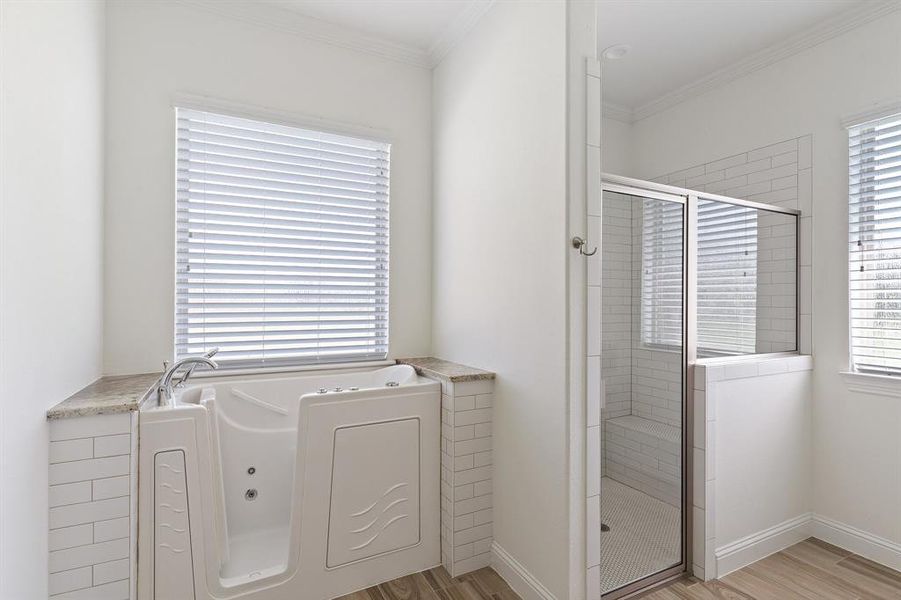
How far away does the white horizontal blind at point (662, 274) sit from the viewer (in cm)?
210

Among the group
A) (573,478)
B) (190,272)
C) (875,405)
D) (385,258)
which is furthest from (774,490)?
(190,272)

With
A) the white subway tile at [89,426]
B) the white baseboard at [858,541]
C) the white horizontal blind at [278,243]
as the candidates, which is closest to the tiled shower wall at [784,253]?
the white baseboard at [858,541]

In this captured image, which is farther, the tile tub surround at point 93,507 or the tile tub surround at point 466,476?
the tile tub surround at point 466,476

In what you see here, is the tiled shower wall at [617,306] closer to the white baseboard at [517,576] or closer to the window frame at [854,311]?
the white baseboard at [517,576]

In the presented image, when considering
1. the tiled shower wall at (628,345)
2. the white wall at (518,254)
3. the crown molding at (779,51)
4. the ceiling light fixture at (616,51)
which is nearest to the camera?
the white wall at (518,254)

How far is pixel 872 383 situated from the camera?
88.1 inches

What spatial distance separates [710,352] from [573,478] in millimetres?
1108

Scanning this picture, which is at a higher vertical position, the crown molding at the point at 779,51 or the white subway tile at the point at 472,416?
the crown molding at the point at 779,51

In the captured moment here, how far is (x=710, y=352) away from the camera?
2.26m

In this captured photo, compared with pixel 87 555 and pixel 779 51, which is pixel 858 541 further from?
pixel 87 555

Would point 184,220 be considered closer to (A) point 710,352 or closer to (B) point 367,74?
(B) point 367,74

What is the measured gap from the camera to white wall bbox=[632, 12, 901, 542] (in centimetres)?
218

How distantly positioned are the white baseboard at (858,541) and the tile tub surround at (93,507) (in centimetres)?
323

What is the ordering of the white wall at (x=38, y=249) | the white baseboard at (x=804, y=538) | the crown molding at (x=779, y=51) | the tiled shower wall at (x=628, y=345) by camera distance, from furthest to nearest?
the crown molding at (x=779, y=51), the white baseboard at (x=804, y=538), the tiled shower wall at (x=628, y=345), the white wall at (x=38, y=249)
